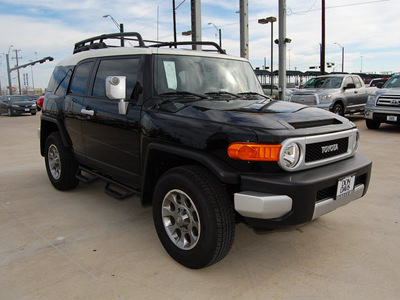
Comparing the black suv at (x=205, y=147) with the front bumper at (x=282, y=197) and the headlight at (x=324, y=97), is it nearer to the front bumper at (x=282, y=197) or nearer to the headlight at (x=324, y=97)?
the front bumper at (x=282, y=197)

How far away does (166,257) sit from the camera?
3031 millimetres

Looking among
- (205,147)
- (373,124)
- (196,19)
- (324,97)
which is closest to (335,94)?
(324,97)

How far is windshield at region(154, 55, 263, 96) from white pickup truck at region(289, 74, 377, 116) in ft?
27.7

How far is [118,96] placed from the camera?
313 cm

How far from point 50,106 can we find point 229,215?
3565 mm

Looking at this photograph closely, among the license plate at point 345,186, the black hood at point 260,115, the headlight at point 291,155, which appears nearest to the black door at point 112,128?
the black hood at point 260,115

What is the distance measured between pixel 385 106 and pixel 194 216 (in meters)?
9.30

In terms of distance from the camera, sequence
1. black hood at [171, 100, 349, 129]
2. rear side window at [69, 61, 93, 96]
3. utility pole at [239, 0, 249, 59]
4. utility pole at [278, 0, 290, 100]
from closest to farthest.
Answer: black hood at [171, 100, 349, 129] → rear side window at [69, 61, 93, 96] → utility pole at [239, 0, 249, 59] → utility pole at [278, 0, 290, 100]

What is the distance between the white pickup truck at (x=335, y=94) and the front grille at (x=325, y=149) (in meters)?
9.04

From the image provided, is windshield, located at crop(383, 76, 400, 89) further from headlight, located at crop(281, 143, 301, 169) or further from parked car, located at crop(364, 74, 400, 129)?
headlight, located at crop(281, 143, 301, 169)

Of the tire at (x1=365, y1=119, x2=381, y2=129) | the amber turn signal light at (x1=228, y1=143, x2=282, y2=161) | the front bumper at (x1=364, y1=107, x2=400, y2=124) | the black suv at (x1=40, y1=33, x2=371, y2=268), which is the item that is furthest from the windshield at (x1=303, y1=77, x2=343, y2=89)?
the amber turn signal light at (x1=228, y1=143, x2=282, y2=161)

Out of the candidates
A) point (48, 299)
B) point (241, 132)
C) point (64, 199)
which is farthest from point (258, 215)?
point (64, 199)

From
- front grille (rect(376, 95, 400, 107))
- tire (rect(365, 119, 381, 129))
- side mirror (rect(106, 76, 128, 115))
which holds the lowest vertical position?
tire (rect(365, 119, 381, 129))

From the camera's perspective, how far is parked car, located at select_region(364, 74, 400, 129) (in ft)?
32.2
